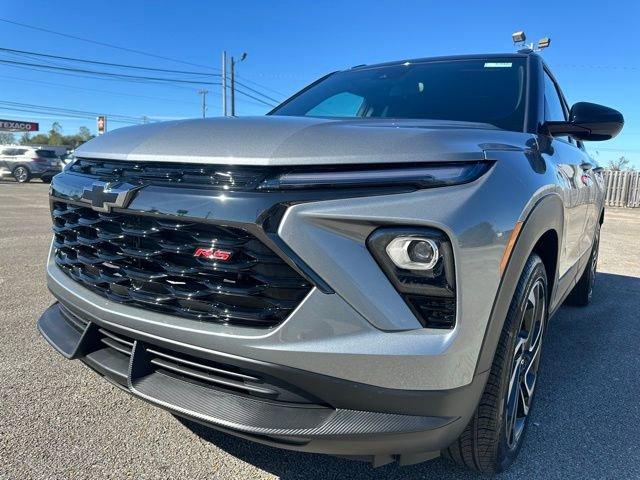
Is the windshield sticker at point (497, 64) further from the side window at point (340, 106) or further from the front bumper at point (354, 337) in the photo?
the front bumper at point (354, 337)

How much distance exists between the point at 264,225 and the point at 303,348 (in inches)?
14.9

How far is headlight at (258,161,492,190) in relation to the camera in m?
1.52

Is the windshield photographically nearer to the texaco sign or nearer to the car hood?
the car hood

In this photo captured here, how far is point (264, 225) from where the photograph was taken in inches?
59.1

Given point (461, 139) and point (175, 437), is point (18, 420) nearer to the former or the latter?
point (175, 437)

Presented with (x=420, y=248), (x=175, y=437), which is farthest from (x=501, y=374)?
(x=175, y=437)

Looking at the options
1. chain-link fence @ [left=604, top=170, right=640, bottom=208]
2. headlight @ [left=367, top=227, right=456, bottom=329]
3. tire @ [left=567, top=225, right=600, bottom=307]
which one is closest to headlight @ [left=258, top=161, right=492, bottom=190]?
headlight @ [left=367, top=227, right=456, bottom=329]

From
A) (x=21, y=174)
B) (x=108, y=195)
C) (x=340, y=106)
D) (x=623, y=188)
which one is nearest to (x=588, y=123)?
(x=340, y=106)

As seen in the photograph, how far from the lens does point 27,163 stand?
76.6 feet

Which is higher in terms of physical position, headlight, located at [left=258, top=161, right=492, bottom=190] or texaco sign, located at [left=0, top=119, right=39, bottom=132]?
headlight, located at [left=258, top=161, right=492, bottom=190]

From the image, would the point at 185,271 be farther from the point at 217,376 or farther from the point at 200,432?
the point at 200,432

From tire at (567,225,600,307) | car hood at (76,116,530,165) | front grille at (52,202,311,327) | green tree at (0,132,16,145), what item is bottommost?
green tree at (0,132,16,145)

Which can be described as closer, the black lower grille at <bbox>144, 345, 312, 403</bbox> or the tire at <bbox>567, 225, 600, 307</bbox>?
the black lower grille at <bbox>144, 345, 312, 403</bbox>

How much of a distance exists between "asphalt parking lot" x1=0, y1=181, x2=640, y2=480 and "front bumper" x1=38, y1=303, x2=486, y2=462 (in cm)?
52
